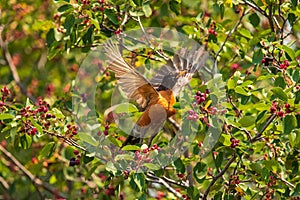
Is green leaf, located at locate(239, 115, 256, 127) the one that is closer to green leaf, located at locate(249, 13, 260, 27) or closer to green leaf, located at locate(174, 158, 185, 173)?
green leaf, located at locate(174, 158, 185, 173)

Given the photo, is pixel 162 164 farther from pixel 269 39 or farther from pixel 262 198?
pixel 269 39

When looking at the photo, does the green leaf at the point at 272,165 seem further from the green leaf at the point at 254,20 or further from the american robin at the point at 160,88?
the green leaf at the point at 254,20

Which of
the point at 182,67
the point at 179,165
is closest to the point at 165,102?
the point at 182,67

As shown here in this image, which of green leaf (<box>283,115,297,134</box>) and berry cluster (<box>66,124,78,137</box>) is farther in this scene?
berry cluster (<box>66,124,78,137</box>)

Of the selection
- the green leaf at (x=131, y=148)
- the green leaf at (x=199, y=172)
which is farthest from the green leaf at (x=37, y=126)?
the green leaf at (x=199, y=172)

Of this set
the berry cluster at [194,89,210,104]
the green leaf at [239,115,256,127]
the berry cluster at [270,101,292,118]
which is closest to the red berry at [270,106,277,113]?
the berry cluster at [270,101,292,118]

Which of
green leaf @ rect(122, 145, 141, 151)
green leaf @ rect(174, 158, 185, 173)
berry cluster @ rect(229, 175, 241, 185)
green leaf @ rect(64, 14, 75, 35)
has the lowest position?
berry cluster @ rect(229, 175, 241, 185)
